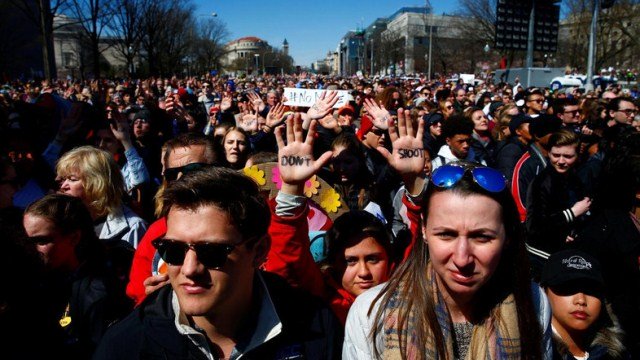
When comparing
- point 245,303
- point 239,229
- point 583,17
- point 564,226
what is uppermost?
point 583,17

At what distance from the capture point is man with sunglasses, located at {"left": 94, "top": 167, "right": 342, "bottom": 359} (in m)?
1.80

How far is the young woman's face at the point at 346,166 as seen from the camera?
4516 millimetres

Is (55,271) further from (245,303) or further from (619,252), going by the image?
(619,252)

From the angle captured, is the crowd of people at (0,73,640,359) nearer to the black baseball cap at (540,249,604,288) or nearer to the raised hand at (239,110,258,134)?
the black baseball cap at (540,249,604,288)

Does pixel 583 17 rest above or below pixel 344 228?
above

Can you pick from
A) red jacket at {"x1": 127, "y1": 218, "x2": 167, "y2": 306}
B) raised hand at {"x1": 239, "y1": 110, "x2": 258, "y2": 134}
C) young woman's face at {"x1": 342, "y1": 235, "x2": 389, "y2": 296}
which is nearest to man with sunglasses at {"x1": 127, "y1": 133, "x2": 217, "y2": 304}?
red jacket at {"x1": 127, "y1": 218, "x2": 167, "y2": 306}

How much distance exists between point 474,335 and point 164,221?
5.47 feet

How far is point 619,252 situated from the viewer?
338 cm

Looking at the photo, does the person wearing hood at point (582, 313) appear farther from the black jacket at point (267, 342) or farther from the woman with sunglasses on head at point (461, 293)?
the black jacket at point (267, 342)

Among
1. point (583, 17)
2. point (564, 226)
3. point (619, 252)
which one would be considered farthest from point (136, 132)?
point (583, 17)

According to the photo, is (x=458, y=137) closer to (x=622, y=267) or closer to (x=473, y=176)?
(x=622, y=267)

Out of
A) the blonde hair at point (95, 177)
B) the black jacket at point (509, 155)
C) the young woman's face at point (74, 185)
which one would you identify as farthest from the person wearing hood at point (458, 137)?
the young woman's face at point (74, 185)

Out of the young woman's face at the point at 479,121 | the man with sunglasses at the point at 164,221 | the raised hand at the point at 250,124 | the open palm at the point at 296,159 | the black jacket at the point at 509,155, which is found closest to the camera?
the open palm at the point at 296,159

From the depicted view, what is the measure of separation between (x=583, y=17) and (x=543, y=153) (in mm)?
36668
